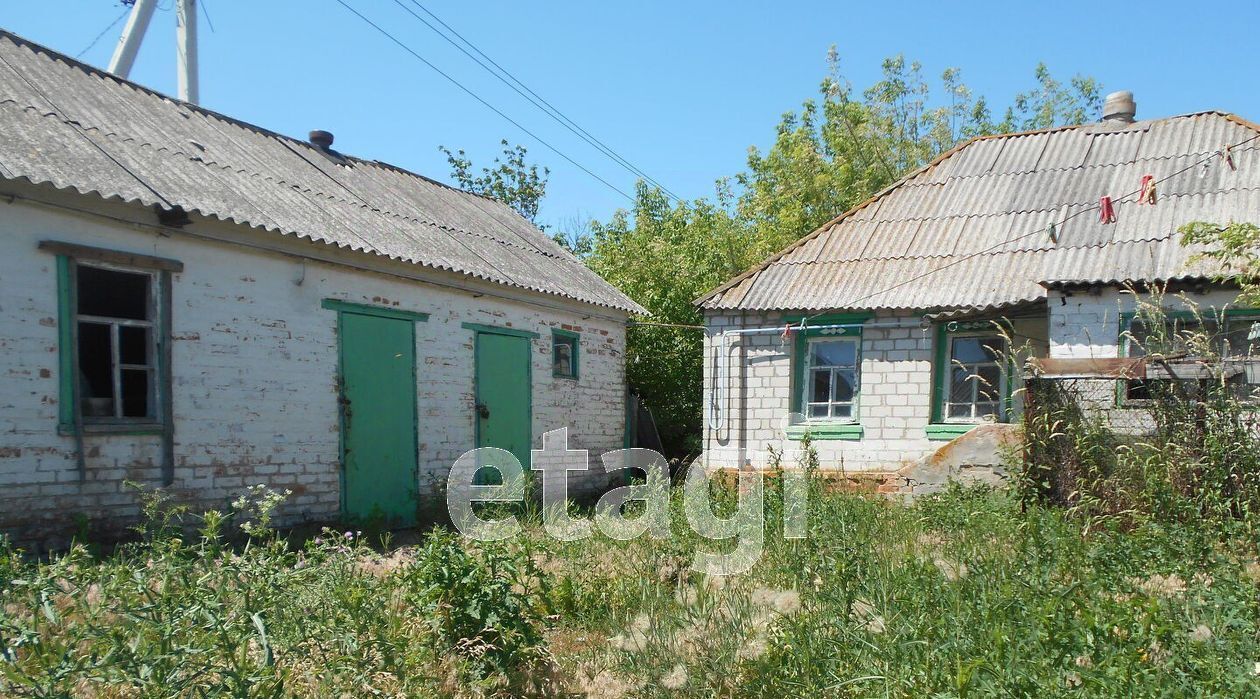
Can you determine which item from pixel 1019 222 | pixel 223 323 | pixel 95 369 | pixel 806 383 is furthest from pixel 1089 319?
pixel 95 369

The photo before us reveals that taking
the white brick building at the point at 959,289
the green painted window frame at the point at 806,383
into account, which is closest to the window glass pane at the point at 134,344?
the white brick building at the point at 959,289

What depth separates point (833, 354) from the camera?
432 inches

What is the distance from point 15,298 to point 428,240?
4.65m

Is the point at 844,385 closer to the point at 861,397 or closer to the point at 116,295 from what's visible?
the point at 861,397

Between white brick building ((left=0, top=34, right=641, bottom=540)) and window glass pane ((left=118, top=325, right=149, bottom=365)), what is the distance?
0.05 feet

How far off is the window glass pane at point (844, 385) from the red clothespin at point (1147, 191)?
3608 mm

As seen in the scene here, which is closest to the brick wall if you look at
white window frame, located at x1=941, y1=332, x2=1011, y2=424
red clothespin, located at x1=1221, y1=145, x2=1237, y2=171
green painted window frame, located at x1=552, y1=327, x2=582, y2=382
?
white window frame, located at x1=941, y1=332, x2=1011, y2=424

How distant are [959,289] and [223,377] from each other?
753 cm

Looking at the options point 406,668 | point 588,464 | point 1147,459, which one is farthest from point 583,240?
point 406,668

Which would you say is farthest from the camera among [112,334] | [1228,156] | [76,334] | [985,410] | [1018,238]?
[1018,238]

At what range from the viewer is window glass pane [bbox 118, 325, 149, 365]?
6969 millimetres

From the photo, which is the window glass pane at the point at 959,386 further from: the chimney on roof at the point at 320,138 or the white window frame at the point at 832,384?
the chimney on roof at the point at 320,138

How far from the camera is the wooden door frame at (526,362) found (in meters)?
10.2

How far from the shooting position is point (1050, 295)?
924cm
